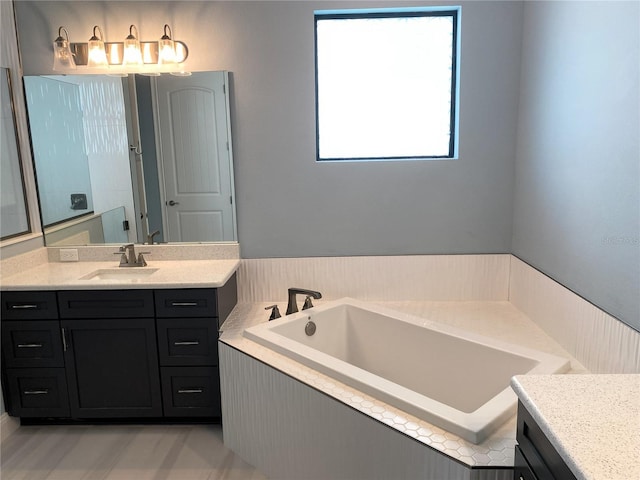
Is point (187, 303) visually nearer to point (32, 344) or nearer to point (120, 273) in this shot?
point (120, 273)

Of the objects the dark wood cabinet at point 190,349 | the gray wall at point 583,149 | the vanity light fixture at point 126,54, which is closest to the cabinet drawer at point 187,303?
the dark wood cabinet at point 190,349

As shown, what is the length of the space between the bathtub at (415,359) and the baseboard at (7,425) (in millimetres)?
1410

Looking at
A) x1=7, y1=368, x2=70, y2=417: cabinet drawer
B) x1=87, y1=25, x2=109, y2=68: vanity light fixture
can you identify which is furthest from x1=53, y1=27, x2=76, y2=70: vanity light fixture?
x1=7, y1=368, x2=70, y2=417: cabinet drawer

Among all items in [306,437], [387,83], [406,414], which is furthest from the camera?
[387,83]

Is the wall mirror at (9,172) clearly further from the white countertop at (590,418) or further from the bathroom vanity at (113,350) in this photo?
the white countertop at (590,418)

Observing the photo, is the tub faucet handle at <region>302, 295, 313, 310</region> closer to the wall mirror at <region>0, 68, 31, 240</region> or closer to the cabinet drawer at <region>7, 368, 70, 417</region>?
the cabinet drawer at <region>7, 368, 70, 417</region>

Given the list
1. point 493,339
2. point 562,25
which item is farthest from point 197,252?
point 562,25

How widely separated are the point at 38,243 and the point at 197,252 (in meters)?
0.93

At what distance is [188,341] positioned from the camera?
2.46 metres

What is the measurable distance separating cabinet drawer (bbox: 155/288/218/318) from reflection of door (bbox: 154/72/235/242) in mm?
529

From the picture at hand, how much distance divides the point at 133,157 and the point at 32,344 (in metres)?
1.14

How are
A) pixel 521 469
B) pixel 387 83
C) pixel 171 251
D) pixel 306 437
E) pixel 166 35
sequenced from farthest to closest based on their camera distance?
pixel 171 251 < pixel 387 83 < pixel 166 35 < pixel 306 437 < pixel 521 469

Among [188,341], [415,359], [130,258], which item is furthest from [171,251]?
[415,359]

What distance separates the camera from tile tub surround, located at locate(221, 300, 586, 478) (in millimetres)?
1496
